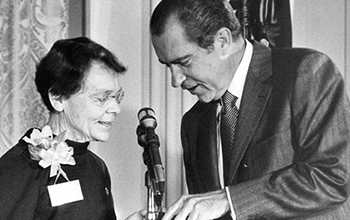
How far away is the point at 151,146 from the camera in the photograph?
154 centimetres

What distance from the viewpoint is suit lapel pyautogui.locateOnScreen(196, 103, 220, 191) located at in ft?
6.17

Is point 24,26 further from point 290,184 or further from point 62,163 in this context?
point 290,184

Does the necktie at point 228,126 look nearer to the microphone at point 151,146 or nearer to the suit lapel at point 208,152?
the suit lapel at point 208,152

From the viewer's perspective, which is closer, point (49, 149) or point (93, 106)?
point (49, 149)

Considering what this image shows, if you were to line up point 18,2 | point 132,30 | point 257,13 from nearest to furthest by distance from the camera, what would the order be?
point 18,2, point 132,30, point 257,13

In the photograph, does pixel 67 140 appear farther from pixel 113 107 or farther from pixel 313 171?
pixel 313 171

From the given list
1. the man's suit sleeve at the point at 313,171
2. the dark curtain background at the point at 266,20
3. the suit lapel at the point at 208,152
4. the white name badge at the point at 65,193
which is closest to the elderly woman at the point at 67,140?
the white name badge at the point at 65,193

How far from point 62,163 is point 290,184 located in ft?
2.13

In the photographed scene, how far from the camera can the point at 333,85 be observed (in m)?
1.64

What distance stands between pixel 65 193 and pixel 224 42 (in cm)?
64

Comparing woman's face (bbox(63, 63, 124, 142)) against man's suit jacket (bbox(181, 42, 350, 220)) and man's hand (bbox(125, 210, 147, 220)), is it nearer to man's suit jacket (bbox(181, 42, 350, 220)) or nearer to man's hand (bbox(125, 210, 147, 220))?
man's hand (bbox(125, 210, 147, 220))

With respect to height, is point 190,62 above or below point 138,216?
above

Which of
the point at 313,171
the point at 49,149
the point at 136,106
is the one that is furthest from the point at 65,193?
the point at 136,106

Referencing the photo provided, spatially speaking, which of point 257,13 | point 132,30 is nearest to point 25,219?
point 132,30
